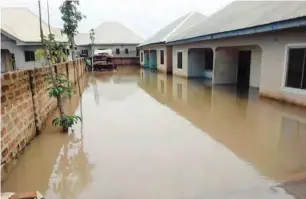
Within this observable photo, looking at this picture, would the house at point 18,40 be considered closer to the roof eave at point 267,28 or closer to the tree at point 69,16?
the tree at point 69,16

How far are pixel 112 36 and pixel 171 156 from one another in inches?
1390

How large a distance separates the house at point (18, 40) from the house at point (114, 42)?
47.0 ft

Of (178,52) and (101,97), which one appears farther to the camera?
(178,52)

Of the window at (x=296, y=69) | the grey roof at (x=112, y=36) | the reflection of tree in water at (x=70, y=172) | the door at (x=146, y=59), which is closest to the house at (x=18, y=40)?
the door at (x=146, y=59)

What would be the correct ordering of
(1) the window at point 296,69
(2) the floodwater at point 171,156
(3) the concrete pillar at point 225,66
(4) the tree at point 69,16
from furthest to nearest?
(4) the tree at point 69,16 → (3) the concrete pillar at point 225,66 → (1) the window at point 296,69 → (2) the floodwater at point 171,156

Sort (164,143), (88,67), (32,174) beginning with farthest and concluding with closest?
(88,67), (164,143), (32,174)

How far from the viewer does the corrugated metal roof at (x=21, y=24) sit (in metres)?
17.7

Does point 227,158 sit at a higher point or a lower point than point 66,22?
lower

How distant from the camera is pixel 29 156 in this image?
15.0 ft

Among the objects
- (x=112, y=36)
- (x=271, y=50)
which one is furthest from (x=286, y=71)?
(x=112, y=36)

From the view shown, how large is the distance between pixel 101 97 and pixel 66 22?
19119 mm

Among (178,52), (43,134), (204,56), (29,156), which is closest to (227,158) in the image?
(29,156)

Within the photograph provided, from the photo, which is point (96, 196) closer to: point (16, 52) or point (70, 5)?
point (16, 52)

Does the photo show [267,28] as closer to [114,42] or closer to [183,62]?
[183,62]
